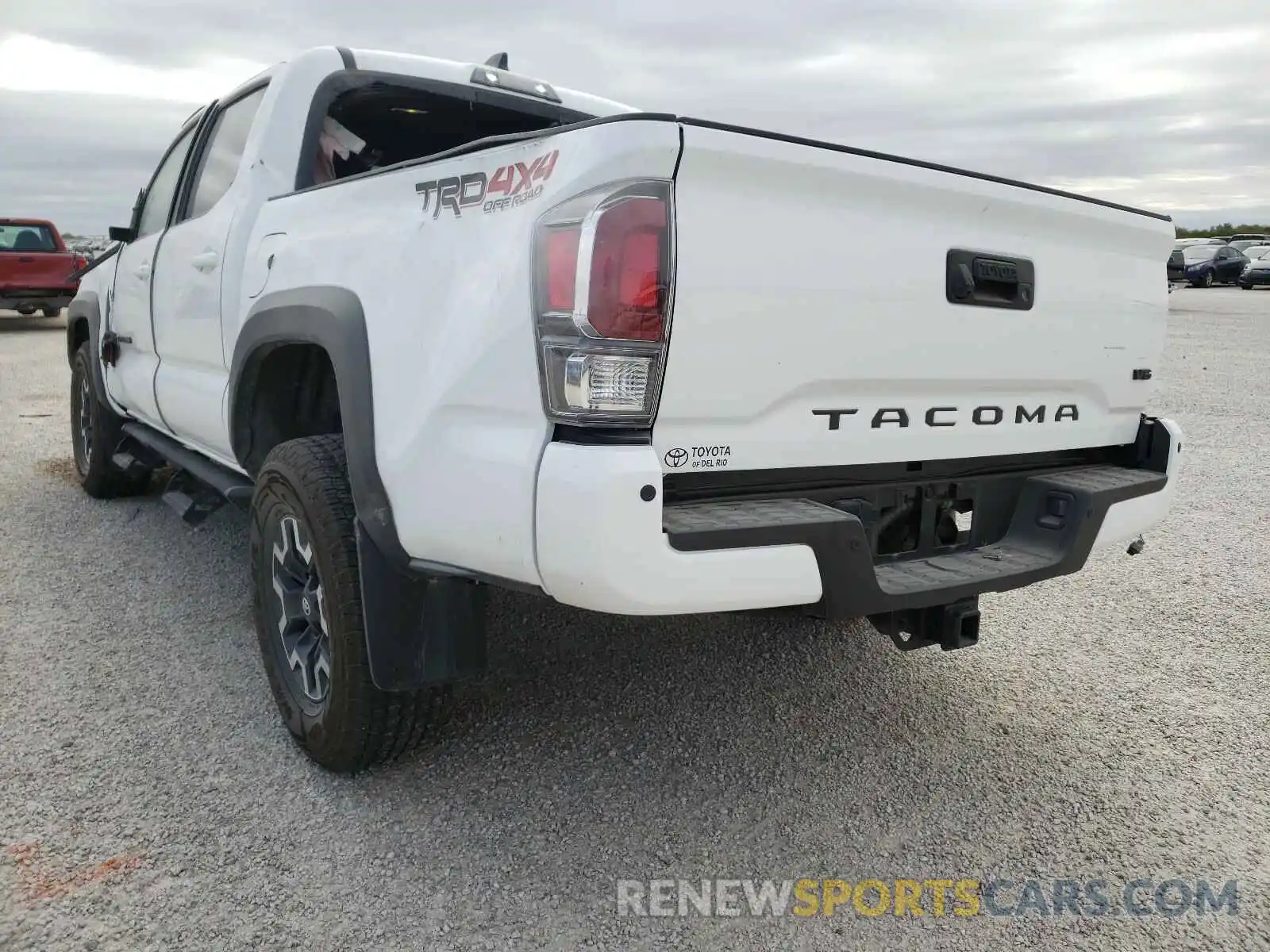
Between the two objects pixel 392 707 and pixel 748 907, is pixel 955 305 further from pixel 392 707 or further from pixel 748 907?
pixel 392 707

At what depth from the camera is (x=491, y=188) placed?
222cm

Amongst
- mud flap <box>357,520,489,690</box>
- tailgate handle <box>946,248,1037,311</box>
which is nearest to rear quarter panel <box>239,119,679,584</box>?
mud flap <box>357,520,489,690</box>

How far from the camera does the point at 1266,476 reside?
688cm

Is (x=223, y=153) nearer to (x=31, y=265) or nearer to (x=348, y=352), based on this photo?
→ (x=348, y=352)

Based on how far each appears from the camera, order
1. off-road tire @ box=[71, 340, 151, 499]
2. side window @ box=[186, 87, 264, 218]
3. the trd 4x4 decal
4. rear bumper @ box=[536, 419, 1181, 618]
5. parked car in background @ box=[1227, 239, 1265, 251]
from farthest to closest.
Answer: parked car in background @ box=[1227, 239, 1265, 251] → off-road tire @ box=[71, 340, 151, 499] → side window @ box=[186, 87, 264, 218] → the trd 4x4 decal → rear bumper @ box=[536, 419, 1181, 618]

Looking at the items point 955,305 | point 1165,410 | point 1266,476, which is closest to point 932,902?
point 955,305

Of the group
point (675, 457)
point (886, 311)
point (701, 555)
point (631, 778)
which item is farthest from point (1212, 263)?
point (701, 555)

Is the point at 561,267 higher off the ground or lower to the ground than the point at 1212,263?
lower

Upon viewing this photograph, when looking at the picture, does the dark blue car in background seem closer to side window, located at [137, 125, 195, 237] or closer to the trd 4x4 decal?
side window, located at [137, 125, 195, 237]

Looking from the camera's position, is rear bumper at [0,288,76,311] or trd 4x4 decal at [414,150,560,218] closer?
trd 4x4 decal at [414,150,560,218]

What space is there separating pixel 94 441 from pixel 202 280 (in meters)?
2.51

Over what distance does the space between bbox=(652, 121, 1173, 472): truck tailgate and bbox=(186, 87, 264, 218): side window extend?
7.83 feet

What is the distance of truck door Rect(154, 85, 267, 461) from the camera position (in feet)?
11.8

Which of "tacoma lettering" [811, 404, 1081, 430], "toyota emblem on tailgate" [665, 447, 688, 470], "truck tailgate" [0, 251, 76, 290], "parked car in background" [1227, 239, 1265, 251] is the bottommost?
"toyota emblem on tailgate" [665, 447, 688, 470]
